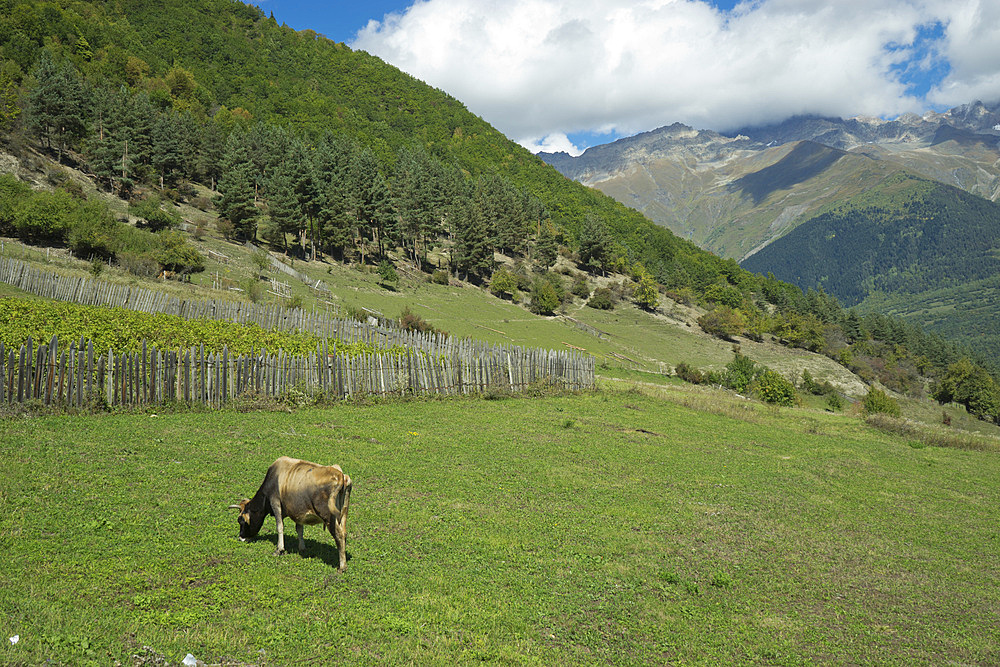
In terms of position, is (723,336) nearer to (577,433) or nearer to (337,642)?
(577,433)

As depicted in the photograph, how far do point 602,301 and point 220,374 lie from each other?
79262mm

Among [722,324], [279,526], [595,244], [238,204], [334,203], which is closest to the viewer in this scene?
[279,526]

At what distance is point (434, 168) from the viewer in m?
108

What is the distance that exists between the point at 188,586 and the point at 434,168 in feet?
353

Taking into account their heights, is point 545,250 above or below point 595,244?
below

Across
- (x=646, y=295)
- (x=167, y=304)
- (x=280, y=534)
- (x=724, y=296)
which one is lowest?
(x=280, y=534)

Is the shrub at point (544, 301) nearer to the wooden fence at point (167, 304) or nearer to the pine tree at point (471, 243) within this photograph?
the pine tree at point (471, 243)

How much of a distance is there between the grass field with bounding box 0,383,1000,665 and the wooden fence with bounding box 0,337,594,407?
0.90 metres

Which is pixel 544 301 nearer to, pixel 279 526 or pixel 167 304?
pixel 167 304

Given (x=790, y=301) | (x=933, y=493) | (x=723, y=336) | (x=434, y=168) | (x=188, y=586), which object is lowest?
(x=933, y=493)

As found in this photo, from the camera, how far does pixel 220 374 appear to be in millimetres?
16609

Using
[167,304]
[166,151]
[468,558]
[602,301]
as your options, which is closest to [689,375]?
[602,301]

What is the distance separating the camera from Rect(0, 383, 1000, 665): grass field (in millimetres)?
6066

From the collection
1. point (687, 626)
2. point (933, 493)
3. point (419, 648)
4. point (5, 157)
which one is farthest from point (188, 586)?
point (5, 157)
